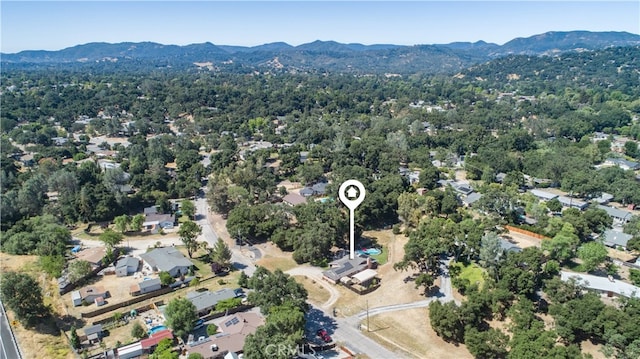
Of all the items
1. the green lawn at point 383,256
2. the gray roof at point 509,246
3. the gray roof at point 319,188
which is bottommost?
the green lawn at point 383,256

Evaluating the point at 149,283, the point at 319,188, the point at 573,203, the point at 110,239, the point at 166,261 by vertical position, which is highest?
the point at 110,239

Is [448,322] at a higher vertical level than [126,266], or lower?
higher

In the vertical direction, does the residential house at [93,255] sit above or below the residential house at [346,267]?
above

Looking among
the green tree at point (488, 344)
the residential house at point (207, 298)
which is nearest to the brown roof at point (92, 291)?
the residential house at point (207, 298)

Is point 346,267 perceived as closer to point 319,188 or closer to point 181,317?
point 181,317

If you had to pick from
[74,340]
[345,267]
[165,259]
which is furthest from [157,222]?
[345,267]

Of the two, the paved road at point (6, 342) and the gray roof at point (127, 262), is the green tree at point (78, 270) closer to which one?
the gray roof at point (127, 262)
